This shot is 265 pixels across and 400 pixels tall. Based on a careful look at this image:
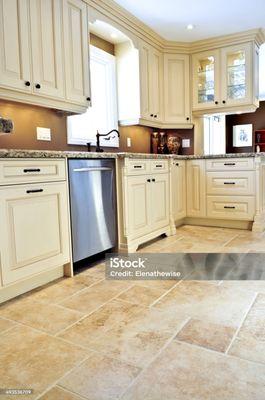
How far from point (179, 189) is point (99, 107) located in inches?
53.8

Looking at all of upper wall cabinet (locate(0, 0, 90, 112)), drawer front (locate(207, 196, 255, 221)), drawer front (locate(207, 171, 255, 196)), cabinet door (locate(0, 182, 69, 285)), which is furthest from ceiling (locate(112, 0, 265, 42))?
cabinet door (locate(0, 182, 69, 285))

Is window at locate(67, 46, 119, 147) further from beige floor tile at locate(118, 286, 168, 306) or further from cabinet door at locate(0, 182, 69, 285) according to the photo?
beige floor tile at locate(118, 286, 168, 306)

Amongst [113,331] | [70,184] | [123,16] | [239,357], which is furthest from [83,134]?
[239,357]

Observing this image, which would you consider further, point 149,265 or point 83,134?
point 83,134

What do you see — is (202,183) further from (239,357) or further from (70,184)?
(239,357)

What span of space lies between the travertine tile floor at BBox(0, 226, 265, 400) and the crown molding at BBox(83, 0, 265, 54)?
2493mm

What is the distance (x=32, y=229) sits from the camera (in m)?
1.96

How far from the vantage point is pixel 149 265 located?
2527 mm

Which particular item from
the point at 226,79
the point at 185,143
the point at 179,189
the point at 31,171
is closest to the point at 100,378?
the point at 31,171

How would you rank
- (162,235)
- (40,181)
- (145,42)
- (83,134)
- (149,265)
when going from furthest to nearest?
(145,42) < (162,235) < (83,134) < (149,265) < (40,181)

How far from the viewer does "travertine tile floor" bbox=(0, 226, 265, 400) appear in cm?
113

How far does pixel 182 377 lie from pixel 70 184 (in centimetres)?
145

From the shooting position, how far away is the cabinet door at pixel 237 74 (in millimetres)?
3945

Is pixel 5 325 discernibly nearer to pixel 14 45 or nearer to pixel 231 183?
pixel 14 45
